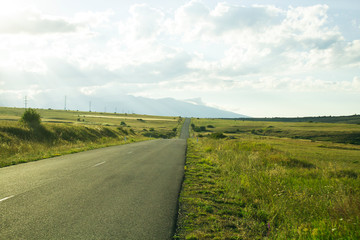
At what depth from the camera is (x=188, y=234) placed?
518 centimetres

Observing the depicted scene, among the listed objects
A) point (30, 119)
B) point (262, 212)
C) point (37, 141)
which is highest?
point (30, 119)

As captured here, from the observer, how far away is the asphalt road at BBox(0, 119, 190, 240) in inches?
194

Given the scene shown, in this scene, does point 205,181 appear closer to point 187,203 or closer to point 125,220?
point 187,203

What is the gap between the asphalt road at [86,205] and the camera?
194 inches

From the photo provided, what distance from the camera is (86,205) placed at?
6504mm

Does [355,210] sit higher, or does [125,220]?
[355,210]

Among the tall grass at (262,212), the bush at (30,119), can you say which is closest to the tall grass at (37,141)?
the bush at (30,119)

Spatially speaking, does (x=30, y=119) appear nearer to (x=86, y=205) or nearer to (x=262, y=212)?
(x=86, y=205)

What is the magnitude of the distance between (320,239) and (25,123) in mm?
29795

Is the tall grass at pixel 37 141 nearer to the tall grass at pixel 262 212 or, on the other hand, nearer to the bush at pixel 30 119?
the bush at pixel 30 119

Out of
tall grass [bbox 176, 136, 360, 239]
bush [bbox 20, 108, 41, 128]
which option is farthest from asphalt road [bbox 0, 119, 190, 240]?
bush [bbox 20, 108, 41, 128]

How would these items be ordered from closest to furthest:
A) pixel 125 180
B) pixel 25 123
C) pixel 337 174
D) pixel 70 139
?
pixel 125 180, pixel 337 174, pixel 25 123, pixel 70 139

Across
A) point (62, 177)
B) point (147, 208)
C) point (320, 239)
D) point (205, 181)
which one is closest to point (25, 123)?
point (62, 177)

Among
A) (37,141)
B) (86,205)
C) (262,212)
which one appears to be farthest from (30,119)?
(262,212)
